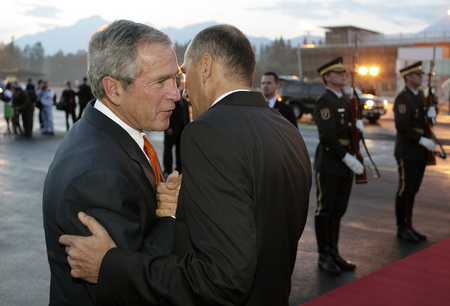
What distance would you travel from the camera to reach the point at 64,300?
1.83m

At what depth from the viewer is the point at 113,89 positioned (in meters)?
1.91

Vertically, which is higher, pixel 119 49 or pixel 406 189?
pixel 119 49

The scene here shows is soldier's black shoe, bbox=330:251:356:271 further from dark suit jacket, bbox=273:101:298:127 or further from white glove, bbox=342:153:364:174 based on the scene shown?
dark suit jacket, bbox=273:101:298:127

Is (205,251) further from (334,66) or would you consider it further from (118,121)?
(334,66)

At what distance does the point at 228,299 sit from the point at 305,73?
80268 millimetres

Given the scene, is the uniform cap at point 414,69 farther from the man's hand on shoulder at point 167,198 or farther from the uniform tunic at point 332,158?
the man's hand on shoulder at point 167,198

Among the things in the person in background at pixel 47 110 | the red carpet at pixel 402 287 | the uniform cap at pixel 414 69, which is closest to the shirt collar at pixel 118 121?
the red carpet at pixel 402 287

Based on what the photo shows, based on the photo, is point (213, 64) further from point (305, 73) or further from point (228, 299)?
point (305, 73)

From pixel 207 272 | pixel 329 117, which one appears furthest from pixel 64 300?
pixel 329 117

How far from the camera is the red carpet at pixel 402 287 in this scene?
3.76 meters

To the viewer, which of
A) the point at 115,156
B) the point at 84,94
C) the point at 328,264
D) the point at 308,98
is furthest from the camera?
the point at 308,98

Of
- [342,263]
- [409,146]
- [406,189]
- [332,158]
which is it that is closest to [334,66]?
[332,158]

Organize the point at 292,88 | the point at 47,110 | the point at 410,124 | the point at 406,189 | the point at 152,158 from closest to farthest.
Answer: the point at 152,158
the point at 406,189
the point at 410,124
the point at 47,110
the point at 292,88

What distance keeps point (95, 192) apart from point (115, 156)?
7.1 inches
